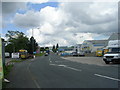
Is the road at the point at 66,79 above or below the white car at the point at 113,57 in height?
below

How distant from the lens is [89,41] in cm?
14000

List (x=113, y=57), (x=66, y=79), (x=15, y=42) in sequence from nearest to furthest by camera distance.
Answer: (x=66, y=79), (x=113, y=57), (x=15, y=42)

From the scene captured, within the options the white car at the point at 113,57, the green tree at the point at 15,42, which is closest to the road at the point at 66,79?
the white car at the point at 113,57

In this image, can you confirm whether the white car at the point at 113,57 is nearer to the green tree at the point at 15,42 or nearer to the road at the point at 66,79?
the road at the point at 66,79

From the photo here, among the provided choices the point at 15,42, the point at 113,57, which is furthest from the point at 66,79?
the point at 15,42

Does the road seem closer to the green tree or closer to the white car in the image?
the white car

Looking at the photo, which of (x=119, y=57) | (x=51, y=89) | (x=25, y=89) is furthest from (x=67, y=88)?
(x=119, y=57)

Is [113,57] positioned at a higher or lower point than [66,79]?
higher

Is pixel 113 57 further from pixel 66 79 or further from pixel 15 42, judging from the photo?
pixel 15 42

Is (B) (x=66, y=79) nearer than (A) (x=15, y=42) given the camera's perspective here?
Yes

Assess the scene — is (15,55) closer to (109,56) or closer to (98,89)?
(109,56)

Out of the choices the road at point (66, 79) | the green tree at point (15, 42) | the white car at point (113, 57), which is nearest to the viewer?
the road at point (66, 79)

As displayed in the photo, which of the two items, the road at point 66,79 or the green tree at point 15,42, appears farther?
the green tree at point 15,42

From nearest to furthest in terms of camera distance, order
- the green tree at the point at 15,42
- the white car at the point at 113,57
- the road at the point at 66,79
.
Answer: the road at the point at 66,79, the white car at the point at 113,57, the green tree at the point at 15,42
